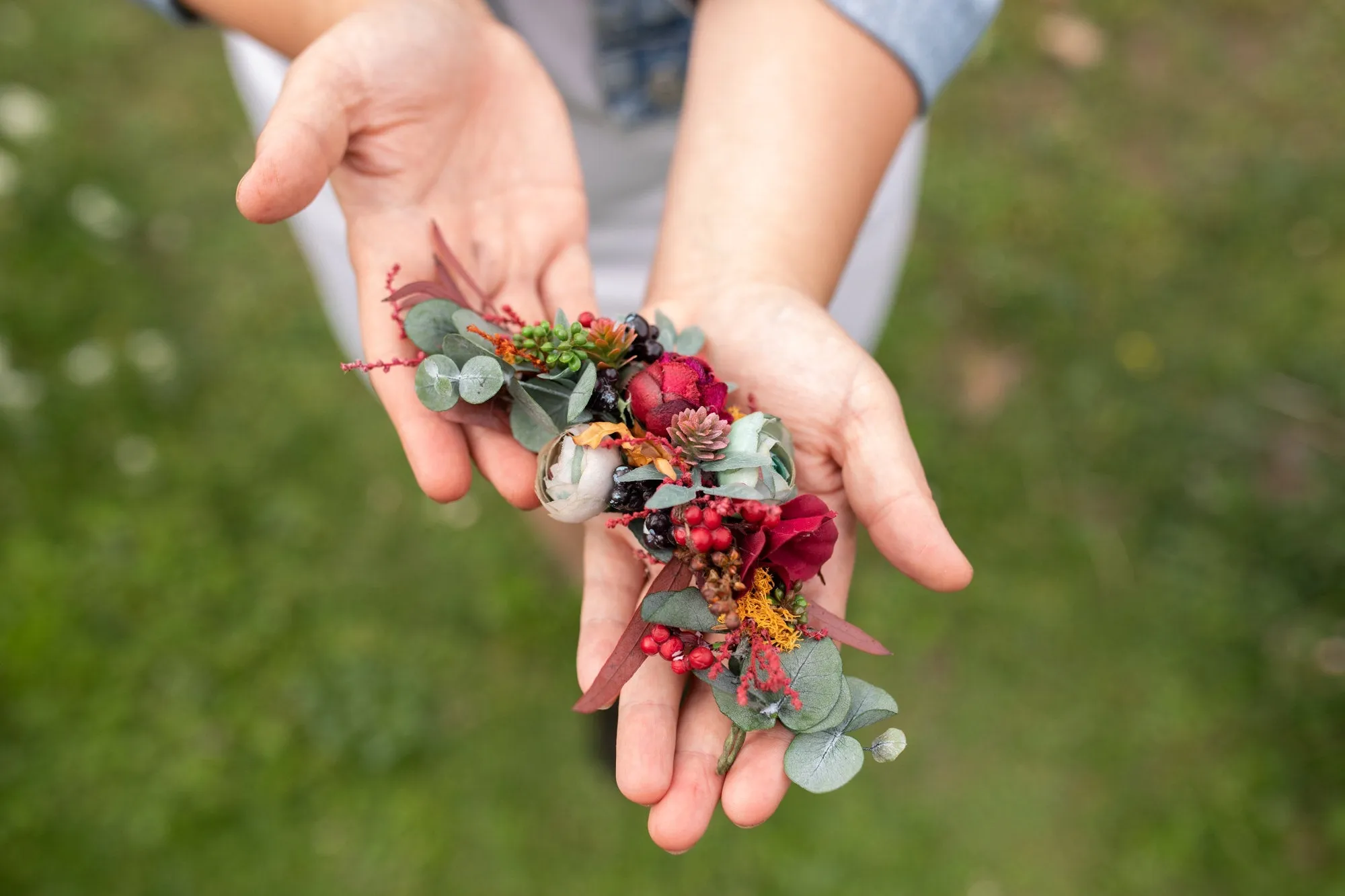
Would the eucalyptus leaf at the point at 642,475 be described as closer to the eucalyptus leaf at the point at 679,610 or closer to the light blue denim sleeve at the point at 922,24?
the eucalyptus leaf at the point at 679,610

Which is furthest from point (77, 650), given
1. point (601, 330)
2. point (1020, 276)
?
point (1020, 276)

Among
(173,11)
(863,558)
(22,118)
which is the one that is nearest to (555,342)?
(173,11)

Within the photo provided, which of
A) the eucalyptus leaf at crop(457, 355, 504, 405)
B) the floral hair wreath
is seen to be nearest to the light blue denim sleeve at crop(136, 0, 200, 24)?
the floral hair wreath

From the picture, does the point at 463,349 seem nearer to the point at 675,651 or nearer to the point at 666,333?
the point at 666,333

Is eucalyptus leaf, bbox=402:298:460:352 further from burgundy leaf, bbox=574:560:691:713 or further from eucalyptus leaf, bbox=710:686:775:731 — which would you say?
eucalyptus leaf, bbox=710:686:775:731

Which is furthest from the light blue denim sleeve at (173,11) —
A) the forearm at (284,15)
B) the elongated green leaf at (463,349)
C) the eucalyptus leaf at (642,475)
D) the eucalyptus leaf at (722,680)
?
the eucalyptus leaf at (722,680)
